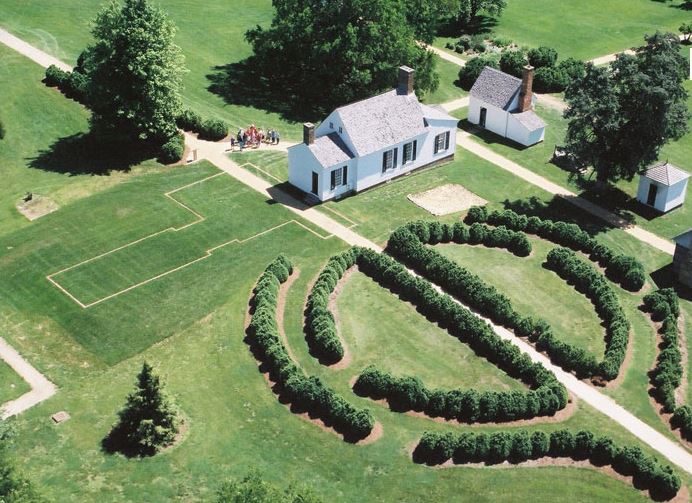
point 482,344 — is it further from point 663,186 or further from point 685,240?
point 663,186

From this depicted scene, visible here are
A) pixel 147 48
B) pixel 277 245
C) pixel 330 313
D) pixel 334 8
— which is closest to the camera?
pixel 330 313

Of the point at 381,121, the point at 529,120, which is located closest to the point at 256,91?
the point at 381,121

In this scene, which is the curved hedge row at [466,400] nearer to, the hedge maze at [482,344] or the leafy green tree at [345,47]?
the hedge maze at [482,344]

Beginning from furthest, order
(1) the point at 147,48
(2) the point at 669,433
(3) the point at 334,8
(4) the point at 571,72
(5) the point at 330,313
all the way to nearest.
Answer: (4) the point at 571,72, (3) the point at 334,8, (1) the point at 147,48, (5) the point at 330,313, (2) the point at 669,433

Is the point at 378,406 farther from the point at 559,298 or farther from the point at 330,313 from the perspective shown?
the point at 559,298

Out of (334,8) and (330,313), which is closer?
(330,313)

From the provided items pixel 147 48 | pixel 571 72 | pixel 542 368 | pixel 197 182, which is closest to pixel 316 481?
pixel 542 368
